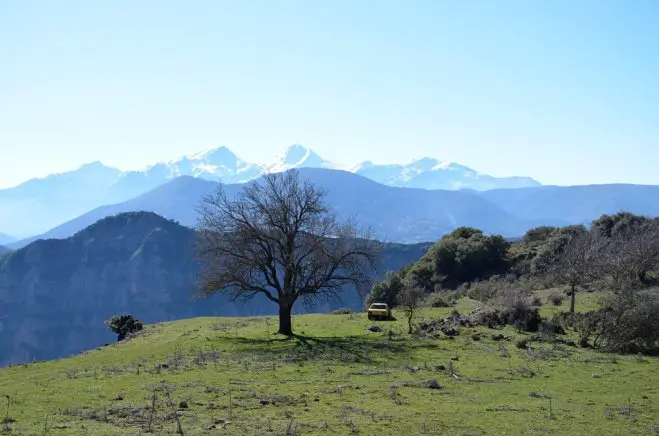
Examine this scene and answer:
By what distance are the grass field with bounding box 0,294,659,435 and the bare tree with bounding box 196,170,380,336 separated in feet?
15.2

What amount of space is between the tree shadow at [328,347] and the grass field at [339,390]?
2.7 inches

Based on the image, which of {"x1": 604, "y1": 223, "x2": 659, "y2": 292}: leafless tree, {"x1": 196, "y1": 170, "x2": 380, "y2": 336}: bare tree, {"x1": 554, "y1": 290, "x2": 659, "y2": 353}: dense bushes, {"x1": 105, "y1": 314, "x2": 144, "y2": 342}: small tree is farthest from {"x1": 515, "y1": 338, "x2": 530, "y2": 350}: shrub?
{"x1": 105, "y1": 314, "x2": 144, "y2": 342}: small tree

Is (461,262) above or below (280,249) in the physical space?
below

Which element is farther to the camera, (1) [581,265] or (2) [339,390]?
(1) [581,265]

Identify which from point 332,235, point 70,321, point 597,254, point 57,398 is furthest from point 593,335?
point 70,321

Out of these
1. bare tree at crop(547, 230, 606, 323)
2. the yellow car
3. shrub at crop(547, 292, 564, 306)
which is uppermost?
bare tree at crop(547, 230, 606, 323)

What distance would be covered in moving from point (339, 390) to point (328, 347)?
12156mm

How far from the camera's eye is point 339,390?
20438mm

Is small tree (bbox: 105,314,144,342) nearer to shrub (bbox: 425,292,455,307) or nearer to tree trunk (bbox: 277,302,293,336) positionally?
tree trunk (bbox: 277,302,293,336)

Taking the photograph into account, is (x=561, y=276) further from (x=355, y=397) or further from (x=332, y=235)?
(x=355, y=397)

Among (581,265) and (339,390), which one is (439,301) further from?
(339,390)

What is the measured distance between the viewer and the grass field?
1541 centimetres

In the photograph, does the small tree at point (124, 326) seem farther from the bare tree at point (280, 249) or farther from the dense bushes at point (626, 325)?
the dense bushes at point (626, 325)

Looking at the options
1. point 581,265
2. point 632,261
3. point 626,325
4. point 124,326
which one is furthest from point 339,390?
point 124,326
